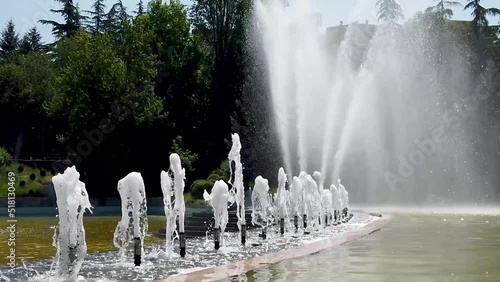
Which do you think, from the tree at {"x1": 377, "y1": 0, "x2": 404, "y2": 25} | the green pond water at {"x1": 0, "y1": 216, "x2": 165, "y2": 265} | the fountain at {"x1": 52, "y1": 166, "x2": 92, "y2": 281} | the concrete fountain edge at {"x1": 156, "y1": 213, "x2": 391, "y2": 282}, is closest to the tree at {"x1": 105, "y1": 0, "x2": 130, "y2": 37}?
the tree at {"x1": 377, "y1": 0, "x2": 404, "y2": 25}

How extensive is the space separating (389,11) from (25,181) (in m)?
32.0

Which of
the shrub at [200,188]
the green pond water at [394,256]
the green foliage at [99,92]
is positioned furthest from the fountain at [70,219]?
the green foliage at [99,92]

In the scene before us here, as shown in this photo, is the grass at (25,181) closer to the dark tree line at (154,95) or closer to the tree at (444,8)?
the dark tree line at (154,95)

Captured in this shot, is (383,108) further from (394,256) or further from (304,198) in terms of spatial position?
(394,256)

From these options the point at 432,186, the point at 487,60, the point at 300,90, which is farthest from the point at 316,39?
the point at 487,60

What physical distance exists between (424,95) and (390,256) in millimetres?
36077

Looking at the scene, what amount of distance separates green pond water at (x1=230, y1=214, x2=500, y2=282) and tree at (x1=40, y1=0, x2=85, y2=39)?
5834cm

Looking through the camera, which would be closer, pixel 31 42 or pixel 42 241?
pixel 42 241

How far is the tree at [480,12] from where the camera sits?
51.5 meters

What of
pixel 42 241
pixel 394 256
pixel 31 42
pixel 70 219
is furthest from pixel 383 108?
pixel 31 42

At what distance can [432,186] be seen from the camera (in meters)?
47.3

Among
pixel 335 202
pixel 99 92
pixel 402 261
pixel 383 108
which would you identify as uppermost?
pixel 99 92

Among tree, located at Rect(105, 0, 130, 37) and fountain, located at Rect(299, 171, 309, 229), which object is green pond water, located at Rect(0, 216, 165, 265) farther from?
tree, located at Rect(105, 0, 130, 37)

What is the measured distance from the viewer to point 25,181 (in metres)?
41.4
